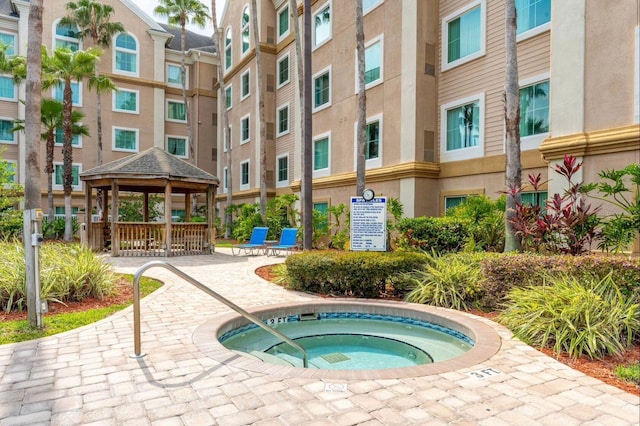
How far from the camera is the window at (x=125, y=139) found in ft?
99.0

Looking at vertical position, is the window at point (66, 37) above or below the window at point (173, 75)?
above

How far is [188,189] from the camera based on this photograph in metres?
17.8

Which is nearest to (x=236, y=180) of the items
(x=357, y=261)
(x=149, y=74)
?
(x=149, y=74)

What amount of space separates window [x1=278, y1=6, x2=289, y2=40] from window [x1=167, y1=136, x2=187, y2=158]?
1297 cm

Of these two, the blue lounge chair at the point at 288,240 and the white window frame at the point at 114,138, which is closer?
the blue lounge chair at the point at 288,240

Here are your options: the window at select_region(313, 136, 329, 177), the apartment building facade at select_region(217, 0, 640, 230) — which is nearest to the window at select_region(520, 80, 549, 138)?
the apartment building facade at select_region(217, 0, 640, 230)

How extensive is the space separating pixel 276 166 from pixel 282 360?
20.5 meters

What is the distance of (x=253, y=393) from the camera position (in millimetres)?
3645

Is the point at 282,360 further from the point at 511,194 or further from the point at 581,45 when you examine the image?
the point at 581,45

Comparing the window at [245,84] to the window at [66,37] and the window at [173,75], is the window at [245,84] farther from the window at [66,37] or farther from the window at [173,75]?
the window at [66,37]

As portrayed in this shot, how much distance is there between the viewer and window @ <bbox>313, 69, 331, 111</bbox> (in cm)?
1992

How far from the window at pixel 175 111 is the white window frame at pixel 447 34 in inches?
923

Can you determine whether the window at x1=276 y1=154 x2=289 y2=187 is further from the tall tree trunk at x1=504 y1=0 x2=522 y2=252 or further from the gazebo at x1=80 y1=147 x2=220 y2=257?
the tall tree trunk at x1=504 y1=0 x2=522 y2=252

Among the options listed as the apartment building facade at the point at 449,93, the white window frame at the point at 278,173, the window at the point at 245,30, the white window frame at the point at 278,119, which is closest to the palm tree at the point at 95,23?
the window at the point at 245,30
